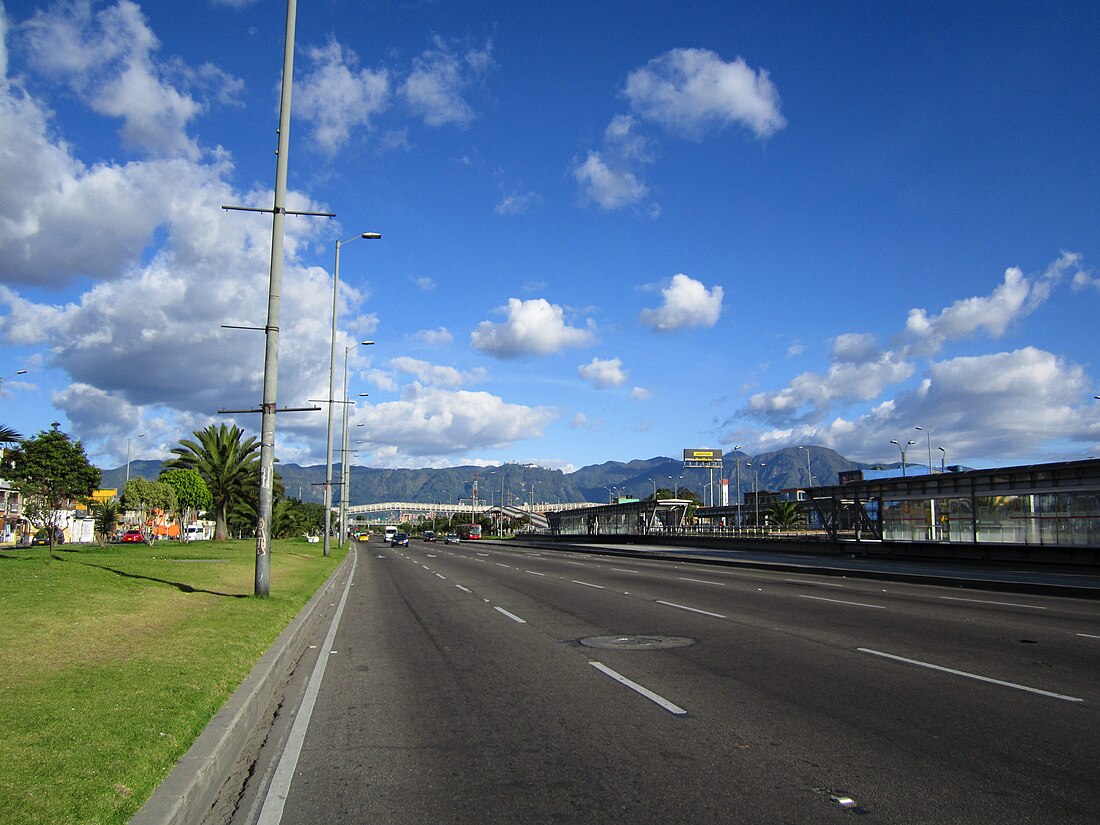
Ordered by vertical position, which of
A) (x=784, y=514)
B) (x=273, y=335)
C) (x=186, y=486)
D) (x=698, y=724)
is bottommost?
(x=698, y=724)

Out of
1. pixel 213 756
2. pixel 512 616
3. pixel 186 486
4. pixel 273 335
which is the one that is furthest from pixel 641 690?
pixel 186 486

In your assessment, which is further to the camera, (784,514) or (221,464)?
(784,514)

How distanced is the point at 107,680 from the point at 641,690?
527 cm

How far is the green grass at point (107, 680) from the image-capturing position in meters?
4.93

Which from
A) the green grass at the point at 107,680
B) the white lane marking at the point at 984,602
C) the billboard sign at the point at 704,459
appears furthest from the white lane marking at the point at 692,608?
the billboard sign at the point at 704,459

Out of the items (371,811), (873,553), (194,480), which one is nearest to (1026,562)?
(873,553)

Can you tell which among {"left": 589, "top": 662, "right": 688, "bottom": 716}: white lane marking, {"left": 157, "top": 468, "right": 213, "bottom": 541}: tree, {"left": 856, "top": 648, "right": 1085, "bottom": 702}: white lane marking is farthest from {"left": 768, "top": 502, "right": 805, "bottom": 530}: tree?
{"left": 589, "top": 662, "right": 688, "bottom": 716}: white lane marking

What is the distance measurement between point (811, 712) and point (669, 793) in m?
2.72

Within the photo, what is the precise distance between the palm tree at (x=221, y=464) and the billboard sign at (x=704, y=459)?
98.2m

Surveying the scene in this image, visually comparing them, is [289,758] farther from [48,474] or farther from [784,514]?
Result: [784,514]

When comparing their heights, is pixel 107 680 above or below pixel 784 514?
below

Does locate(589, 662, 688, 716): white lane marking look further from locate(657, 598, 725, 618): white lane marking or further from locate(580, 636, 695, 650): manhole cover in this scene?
locate(657, 598, 725, 618): white lane marking

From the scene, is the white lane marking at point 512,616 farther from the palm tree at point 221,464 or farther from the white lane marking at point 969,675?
the palm tree at point 221,464

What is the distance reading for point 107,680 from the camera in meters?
7.93
